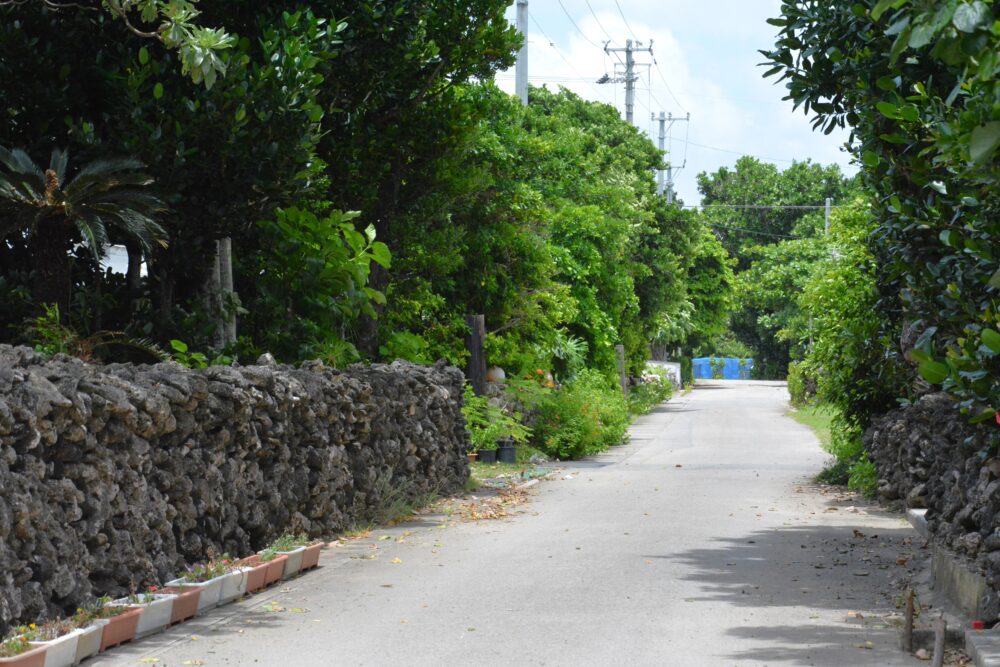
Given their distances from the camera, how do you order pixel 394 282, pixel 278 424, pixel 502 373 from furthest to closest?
pixel 502 373 < pixel 394 282 < pixel 278 424

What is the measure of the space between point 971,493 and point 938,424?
116 inches

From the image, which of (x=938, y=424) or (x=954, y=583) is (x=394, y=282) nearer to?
(x=938, y=424)

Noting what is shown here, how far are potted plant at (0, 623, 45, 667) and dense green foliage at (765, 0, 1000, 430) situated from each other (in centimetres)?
507

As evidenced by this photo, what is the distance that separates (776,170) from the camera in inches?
3748

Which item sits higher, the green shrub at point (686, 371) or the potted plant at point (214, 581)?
the green shrub at point (686, 371)

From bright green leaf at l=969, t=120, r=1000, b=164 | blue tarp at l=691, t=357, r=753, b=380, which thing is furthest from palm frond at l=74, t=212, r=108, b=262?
blue tarp at l=691, t=357, r=753, b=380

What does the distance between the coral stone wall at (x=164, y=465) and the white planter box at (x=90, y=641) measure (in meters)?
0.29

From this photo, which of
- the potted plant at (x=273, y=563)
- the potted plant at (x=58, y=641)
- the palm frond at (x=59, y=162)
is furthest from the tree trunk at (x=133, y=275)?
the potted plant at (x=58, y=641)

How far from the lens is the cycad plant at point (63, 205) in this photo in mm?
12211

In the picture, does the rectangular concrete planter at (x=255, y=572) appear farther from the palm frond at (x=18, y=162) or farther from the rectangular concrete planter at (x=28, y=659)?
the palm frond at (x=18, y=162)

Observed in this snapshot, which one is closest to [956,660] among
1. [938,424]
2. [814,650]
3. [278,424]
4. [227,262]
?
[814,650]

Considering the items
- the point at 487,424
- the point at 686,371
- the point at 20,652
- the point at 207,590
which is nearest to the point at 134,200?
the point at 207,590

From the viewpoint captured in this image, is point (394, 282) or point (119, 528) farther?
point (394, 282)

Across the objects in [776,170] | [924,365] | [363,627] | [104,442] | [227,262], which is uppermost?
[776,170]
